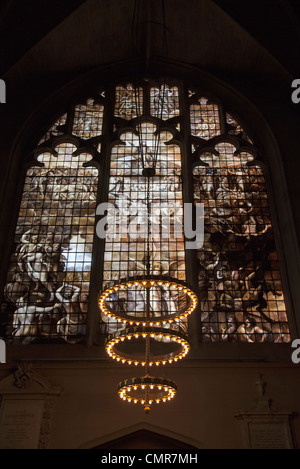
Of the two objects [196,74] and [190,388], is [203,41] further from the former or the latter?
[190,388]

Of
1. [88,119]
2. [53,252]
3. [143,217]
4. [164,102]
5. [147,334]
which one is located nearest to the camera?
[147,334]

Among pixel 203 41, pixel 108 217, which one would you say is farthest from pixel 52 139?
pixel 203 41

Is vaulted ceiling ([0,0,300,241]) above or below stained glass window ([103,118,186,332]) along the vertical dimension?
above

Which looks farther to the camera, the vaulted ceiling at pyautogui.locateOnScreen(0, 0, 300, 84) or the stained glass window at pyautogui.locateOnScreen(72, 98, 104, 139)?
the stained glass window at pyautogui.locateOnScreen(72, 98, 104, 139)

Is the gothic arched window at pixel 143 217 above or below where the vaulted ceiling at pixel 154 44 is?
below

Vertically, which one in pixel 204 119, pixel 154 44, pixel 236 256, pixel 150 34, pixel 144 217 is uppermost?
pixel 154 44

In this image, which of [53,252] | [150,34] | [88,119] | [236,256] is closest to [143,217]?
[53,252]

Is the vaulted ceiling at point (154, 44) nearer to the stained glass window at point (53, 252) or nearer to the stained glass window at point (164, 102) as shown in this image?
the stained glass window at point (164, 102)

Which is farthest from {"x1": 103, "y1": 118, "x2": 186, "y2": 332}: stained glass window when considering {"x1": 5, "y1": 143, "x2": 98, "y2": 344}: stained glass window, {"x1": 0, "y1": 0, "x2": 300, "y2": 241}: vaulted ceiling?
{"x1": 0, "y1": 0, "x2": 300, "y2": 241}: vaulted ceiling

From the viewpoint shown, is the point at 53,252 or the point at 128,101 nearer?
the point at 53,252

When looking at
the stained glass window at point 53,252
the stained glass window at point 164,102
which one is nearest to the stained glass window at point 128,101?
the stained glass window at point 164,102

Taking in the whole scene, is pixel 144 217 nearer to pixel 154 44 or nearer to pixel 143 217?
pixel 143 217

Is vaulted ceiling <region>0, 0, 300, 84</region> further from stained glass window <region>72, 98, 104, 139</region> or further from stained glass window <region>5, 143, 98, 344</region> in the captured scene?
stained glass window <region>5, 143, 98, 344</region>

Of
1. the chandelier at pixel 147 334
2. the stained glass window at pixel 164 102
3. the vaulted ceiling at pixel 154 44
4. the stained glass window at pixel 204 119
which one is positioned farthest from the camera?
the stained glass window at pixel 164 102
